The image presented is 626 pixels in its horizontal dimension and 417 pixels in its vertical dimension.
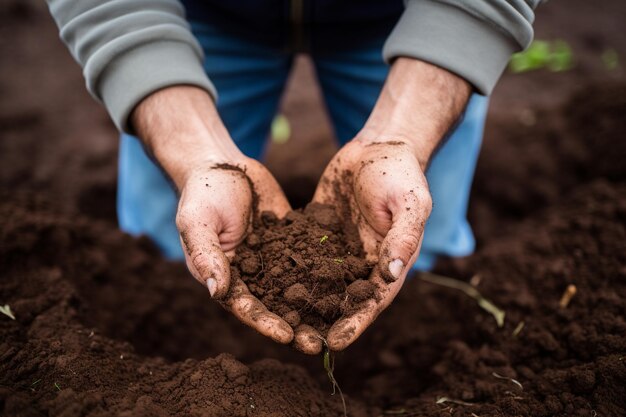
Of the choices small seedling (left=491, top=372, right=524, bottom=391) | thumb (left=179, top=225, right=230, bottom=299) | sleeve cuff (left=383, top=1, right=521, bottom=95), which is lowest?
small seedling (left=491, top=372, right=524, bottom=391)

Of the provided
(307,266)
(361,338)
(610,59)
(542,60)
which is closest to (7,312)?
(307,266)

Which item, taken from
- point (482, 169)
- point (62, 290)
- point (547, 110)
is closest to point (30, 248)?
point (62, 290)

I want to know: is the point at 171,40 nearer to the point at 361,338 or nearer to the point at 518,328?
the point at 361,338

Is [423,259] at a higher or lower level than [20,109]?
higher

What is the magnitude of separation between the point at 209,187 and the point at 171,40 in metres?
0.69

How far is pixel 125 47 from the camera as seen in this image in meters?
1.94

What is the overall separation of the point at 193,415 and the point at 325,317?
0.51 metres

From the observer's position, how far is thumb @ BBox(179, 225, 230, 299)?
1.57 meters

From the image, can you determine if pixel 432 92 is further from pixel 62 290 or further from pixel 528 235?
pixel 62 290

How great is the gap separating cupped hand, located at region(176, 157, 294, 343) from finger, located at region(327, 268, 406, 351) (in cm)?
14

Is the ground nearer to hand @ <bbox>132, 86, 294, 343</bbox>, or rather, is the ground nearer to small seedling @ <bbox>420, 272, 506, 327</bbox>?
small seedling @ <bbox>420, 272, 506, 327</bbox>

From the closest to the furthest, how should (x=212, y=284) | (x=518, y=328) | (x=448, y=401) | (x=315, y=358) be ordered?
1. (x=212, y=284)
2. (x=448, y=401)
3. (x=518, y=328)
4. (x=315, y=358)

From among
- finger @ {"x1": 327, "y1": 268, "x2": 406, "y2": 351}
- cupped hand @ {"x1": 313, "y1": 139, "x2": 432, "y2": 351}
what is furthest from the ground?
cupped hand @ {"x1": 313, "y1": 139, "x2": 432, "y2": 351}

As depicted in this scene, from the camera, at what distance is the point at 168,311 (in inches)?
102
